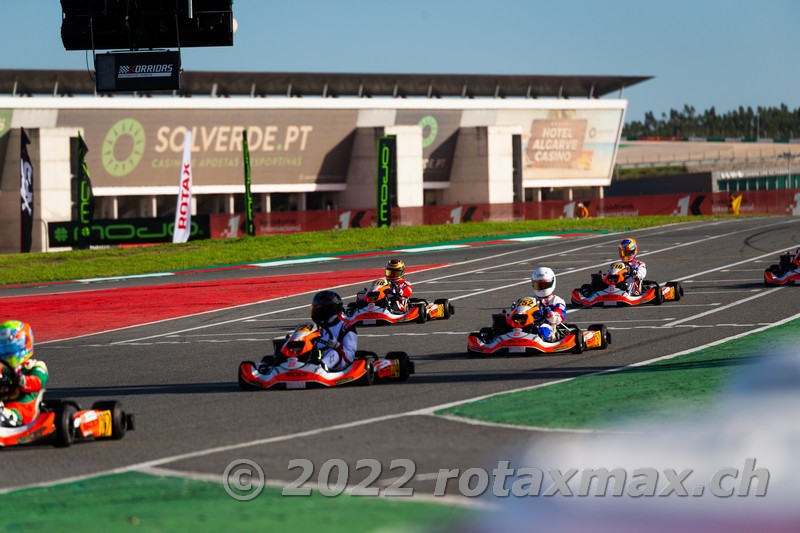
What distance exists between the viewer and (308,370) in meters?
13.1

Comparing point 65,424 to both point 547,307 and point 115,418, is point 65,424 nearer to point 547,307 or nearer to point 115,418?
point 115,418

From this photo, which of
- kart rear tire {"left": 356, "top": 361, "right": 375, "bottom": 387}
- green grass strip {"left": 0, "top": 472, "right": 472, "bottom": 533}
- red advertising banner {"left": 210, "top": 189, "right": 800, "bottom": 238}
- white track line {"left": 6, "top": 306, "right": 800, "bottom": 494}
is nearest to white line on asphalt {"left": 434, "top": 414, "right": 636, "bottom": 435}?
white track line {"left": 6, "top": 306, "right": 800, "bottom": 494}

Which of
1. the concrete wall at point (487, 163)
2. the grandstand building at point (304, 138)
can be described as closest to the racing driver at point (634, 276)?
the grandstand building at point (304, 138)

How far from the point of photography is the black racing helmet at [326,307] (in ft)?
43.5

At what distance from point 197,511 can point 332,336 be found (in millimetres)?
6137

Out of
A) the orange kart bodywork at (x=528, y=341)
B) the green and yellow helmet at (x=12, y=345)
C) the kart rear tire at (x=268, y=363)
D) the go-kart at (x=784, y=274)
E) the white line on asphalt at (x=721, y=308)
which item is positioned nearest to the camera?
the green and yellow helmet at (x=12, y=345)

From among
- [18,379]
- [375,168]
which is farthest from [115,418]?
[375,168]

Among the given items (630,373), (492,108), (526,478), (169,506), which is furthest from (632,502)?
(492,108)

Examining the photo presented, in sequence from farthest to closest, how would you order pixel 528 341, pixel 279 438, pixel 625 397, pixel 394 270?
pixel 394 270
pixel 528 341
pixel 625 397
pixel 279 438

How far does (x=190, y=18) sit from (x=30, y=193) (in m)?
34.4

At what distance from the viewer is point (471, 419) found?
10.4 meters

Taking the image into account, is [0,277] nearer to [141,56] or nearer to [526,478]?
[141,56]

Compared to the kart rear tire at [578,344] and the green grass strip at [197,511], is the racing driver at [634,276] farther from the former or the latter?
the green grass strip at [197,511]

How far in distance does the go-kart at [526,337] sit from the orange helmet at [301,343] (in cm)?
319
